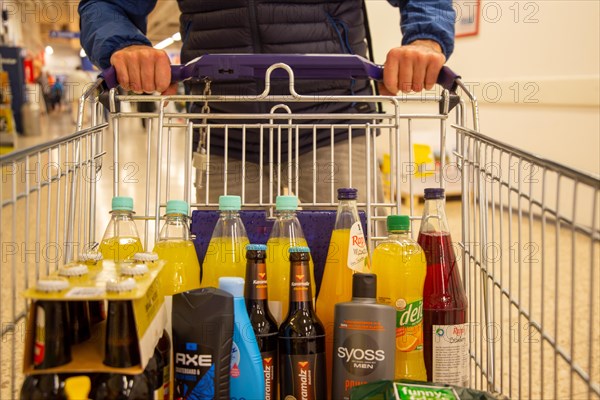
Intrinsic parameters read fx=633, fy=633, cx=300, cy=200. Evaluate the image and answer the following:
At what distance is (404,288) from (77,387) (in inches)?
24.7

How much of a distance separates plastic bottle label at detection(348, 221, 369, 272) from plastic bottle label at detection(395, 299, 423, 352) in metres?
0.12

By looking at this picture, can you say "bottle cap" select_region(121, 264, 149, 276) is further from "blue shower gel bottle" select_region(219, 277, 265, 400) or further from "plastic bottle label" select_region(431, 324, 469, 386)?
"plastic bottle label" select_region(431, 324, 469, 386)

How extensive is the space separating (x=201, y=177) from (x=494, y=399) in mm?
1075

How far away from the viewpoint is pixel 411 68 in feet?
4.95

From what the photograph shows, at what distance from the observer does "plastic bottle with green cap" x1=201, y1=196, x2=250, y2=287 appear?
1.31 m

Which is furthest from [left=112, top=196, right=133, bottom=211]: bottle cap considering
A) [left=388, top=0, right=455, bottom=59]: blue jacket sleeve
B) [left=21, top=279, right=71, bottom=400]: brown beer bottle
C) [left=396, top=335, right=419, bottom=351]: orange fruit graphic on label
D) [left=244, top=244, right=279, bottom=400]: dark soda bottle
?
[left=388, top=0, right=455, bottom=59]: blue jacket sleeve

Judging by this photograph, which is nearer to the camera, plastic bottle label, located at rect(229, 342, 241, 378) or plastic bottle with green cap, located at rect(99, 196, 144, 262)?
plastic bottle label, located at rect(229, 342, 241, 378)

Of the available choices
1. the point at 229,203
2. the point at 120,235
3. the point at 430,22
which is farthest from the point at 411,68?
the point at 120,235

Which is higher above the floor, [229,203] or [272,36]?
[272,36]

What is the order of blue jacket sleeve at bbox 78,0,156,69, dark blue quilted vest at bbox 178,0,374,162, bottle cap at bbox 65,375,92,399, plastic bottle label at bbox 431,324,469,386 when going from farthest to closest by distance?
1. dark blue quilted vest at bbox 178,0,374,162
2. blue jacket sleeve at bbox 78,0,156,69
3. plastic bottle label at bbox 431,324,469,386
4. bottle cap at bbox 65,375,92,399

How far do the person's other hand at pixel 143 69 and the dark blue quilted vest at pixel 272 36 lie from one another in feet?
0.87

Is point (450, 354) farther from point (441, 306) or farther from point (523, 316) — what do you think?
point (523, 316)

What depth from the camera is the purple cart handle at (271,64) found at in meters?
1.47

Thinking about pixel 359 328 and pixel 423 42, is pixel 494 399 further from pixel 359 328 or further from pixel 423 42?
pixel 423 42
